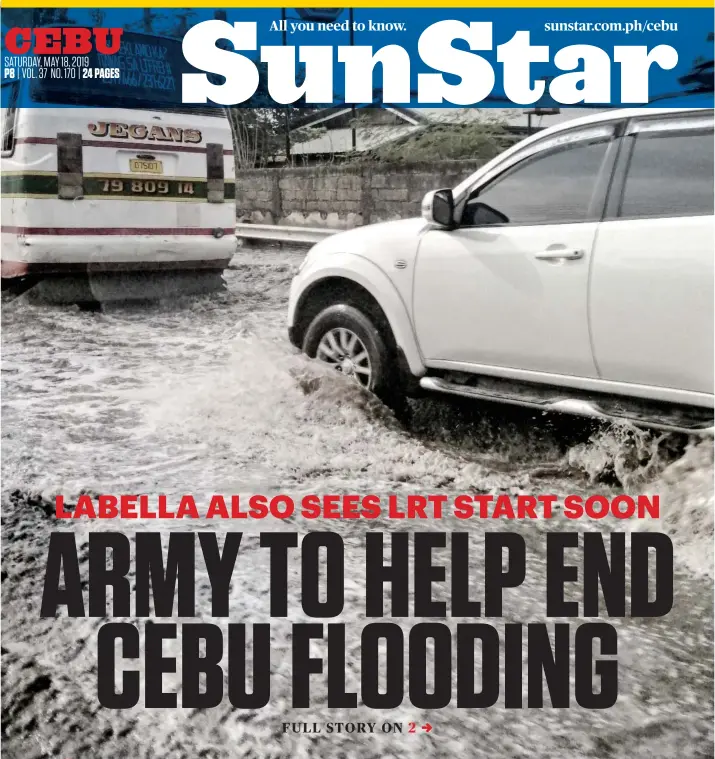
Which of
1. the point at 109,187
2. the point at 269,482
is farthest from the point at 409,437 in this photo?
the point at 109,187

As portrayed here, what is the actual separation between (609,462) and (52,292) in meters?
4.22

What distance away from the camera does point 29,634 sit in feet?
8.75

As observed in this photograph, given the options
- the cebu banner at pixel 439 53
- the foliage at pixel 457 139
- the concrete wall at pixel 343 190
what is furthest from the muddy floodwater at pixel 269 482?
the cebu banner at pixel 439 53

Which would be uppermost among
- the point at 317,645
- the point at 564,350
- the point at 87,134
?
the point at 87,134

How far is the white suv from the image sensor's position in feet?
10.5

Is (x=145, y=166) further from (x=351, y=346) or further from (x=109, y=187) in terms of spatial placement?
(x=351, y=346)

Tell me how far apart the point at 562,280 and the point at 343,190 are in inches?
101

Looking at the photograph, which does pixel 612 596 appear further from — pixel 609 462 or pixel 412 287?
pixel 412 287

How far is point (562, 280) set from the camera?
3.45m

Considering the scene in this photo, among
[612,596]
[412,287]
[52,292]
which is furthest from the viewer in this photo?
[52,292]

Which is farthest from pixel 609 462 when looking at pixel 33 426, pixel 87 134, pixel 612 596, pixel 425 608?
pixel 87 134

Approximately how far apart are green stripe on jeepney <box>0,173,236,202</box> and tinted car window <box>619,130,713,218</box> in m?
3.82

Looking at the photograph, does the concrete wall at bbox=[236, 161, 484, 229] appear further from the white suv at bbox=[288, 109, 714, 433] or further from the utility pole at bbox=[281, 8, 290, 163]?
the white suv at bbox=[288, 109, 714, 433]

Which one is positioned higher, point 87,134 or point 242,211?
point 87,134
